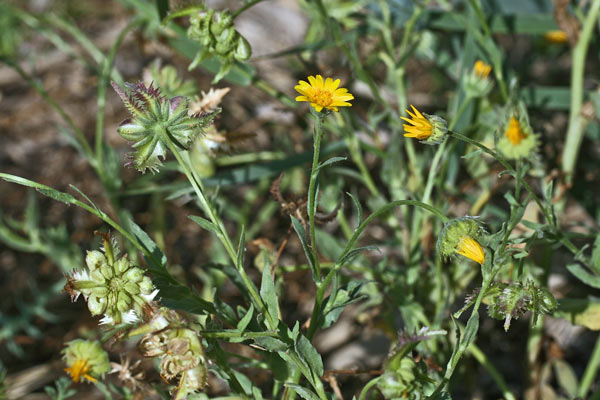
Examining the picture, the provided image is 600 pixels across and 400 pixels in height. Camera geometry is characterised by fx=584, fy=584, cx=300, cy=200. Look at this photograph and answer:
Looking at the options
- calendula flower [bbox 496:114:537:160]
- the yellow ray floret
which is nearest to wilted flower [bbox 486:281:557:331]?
the yellow ray floret

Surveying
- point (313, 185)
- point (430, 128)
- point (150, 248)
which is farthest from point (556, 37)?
point (150, 248)

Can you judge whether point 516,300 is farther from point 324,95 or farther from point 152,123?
point 152,123

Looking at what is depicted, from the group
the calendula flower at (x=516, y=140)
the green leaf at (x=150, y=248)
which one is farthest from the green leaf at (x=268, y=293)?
the calendula flower at (x=516, y=140)

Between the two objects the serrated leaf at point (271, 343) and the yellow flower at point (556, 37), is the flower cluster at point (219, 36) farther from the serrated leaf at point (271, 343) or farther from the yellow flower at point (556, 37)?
the yellow flower at point (556, 37)

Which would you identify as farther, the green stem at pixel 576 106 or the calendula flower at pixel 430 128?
the green stem at pixel 576 106

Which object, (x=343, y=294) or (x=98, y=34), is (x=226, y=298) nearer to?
(x=343, y=294)

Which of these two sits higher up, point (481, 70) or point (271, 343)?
point (481, 70)
